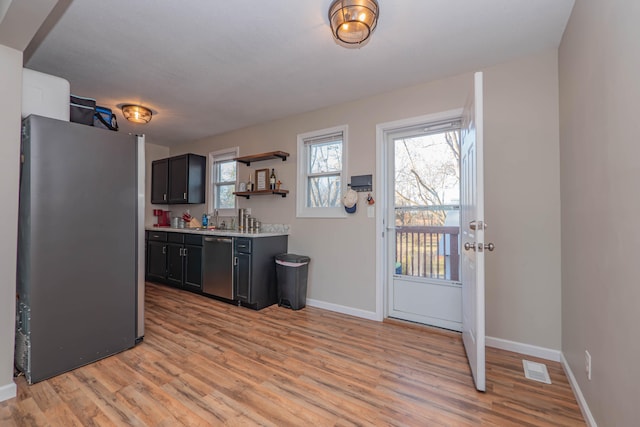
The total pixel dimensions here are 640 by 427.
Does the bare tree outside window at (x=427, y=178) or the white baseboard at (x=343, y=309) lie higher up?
the bare tree outside window at (x=427, y=178)

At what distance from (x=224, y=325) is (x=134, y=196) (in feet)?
4.95

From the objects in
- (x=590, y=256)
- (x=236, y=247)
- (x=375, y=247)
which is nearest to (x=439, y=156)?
(x=375, y=247)

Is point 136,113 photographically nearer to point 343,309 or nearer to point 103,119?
point 103,119

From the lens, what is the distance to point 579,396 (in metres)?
1.74

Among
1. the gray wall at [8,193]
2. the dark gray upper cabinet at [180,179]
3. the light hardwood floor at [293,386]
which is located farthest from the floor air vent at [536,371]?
the dark gray upper cabinet at [180,179]

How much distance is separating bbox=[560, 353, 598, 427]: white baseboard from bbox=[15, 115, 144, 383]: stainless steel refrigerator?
311 cm

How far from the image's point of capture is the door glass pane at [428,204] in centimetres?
290

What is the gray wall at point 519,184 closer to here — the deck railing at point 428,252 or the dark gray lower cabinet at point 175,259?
the deck railing at point 428,252

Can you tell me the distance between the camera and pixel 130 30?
2.12m

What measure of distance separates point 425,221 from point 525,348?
1341 mm

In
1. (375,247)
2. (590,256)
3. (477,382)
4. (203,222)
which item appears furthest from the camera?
(203,222)

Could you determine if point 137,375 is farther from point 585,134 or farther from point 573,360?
point 585,134

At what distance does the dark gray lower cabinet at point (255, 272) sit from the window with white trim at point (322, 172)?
652 millimetres

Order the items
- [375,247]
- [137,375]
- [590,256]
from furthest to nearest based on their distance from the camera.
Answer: [375,247] → [137,375] → [590,256]
